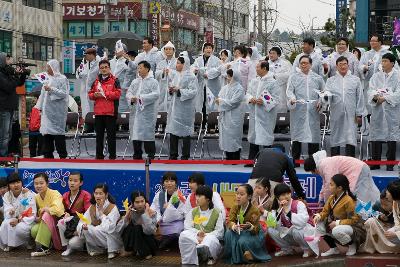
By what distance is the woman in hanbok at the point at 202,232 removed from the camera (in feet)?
31.3

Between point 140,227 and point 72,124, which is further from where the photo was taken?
point 72,124

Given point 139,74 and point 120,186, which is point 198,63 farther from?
point 120,186

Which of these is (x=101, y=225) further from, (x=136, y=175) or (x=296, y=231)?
(x=296, y=231)

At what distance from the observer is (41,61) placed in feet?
154

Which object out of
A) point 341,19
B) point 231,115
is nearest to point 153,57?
point 231,115

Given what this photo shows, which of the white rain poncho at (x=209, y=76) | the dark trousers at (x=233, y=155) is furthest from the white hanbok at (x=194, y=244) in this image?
the white rain poncho at (x=209, y=76)

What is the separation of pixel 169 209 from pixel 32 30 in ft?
121

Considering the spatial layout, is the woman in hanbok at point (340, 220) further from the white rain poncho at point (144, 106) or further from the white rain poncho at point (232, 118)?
the white rain poncho at point (144, 106)

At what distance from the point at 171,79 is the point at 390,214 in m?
6.74

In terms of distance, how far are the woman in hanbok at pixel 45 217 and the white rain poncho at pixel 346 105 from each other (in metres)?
4.95

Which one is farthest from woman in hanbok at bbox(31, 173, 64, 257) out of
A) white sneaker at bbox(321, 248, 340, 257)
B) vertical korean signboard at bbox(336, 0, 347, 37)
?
vertical korean signboard at bbox(336, 0, 347, 37)

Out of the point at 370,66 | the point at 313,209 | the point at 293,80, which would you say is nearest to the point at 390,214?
the point at 313,209

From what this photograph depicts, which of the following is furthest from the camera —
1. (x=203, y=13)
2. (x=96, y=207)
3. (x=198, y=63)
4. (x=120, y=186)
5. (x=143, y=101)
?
(x=203, y=13)

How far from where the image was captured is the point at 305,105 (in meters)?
13.7
